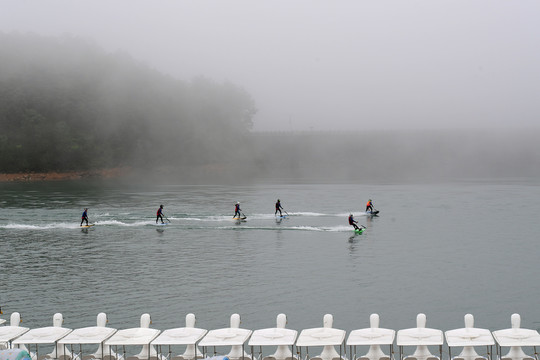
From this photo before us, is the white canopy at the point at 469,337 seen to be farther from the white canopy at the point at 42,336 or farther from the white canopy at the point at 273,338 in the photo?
the white canopy at the point at 42,336

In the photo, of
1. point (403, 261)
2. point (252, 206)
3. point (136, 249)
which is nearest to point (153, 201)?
point (252, 206)

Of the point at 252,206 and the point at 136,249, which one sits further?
the point at 252,206

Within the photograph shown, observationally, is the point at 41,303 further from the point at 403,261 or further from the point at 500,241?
the point at 500,241

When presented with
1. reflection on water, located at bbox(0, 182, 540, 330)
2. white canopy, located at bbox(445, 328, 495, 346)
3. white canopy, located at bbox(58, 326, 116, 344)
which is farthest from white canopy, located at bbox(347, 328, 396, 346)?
reflection on water, located at bbox(0, 182, 540, 330)

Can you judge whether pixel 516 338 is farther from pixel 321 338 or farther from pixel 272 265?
pixel 272 265

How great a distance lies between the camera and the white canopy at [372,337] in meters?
22.9

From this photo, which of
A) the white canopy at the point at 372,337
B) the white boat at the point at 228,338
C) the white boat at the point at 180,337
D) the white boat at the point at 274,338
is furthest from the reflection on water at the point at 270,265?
the white boat at the point at 274,338

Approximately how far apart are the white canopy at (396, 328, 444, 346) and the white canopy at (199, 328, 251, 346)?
5890 millimetres

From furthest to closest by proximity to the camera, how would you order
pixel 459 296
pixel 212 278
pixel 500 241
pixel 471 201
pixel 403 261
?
pixel 471 201, pixel 500 241, pixel 403 261, pixel 212 278, pixel 459 296

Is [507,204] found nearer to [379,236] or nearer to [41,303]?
[379,236]

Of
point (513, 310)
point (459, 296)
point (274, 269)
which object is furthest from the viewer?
point (274, 269)

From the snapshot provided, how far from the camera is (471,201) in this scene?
118 m

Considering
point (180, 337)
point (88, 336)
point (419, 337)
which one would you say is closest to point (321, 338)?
point (419, 337)

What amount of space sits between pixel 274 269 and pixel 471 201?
73.4m
